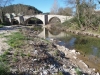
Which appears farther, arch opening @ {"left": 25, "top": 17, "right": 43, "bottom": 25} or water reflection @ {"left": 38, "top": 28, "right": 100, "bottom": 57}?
arch opening @ {"left": 25, "top": 17, "right": 43, "bottom": 25}

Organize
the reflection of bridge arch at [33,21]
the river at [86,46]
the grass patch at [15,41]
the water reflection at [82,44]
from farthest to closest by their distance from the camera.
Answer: the reflection of bridge arch at [33,21] < the water reflection at [82,44] < the river at [86,46] < the grass patch at [15,41]

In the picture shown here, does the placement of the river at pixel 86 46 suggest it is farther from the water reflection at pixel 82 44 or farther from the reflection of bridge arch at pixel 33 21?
the reflection of bridge arch at pixel 33 21

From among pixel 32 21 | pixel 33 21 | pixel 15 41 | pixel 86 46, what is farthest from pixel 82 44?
pixel 32 21

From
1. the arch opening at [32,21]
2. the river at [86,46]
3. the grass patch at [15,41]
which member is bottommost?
the river at [86,46]

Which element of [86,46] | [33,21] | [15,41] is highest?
[33,21]

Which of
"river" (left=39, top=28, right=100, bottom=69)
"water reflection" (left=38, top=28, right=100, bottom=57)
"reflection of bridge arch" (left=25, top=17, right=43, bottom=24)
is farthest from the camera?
"reflection of bridge arch" (left=25, top=17, right=43, bottom=24)

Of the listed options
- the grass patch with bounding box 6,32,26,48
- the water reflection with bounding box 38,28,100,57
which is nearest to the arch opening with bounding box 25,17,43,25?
the water reflection with bounding box 38,28,100,57

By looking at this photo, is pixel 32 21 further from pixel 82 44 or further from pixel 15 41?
pixel 15 41

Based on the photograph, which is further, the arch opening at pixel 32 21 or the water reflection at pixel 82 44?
the arch opening at pixel 32 21

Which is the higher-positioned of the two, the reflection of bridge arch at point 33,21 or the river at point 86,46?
the reflection of bridge arch at point 33,21

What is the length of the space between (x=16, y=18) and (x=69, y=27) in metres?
27.7

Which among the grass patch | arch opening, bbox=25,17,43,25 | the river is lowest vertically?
the river

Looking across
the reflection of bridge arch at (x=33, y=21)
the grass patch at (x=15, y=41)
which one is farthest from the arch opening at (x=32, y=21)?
the grass patch at (x=15, y=41)

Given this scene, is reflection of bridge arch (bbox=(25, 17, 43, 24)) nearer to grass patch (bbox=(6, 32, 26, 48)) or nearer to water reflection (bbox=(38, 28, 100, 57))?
water reflection (bbox=(38, 28, 100, 57))
